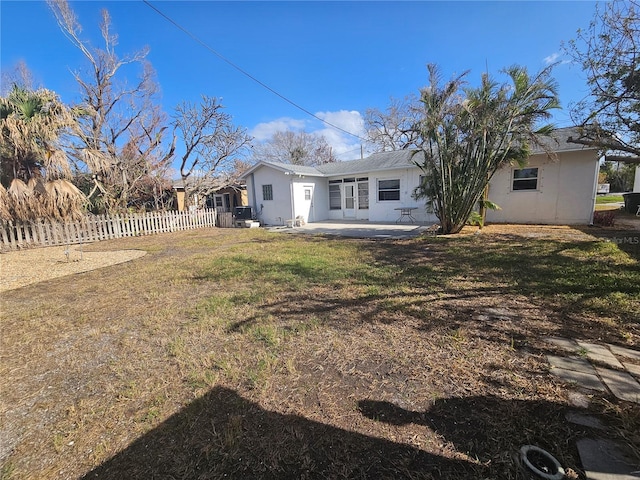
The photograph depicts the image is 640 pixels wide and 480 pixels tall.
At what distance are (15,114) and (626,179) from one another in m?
47.6

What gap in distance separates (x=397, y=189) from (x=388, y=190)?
19.8 inches

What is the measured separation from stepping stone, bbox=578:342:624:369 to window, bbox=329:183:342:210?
1506cm

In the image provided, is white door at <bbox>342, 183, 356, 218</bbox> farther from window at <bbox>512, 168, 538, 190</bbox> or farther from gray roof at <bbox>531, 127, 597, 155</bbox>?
gray roof at <bbox>531, 127, 597, 155</bbox>

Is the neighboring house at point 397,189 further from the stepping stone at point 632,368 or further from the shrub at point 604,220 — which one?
the stepping stone at point 632,368

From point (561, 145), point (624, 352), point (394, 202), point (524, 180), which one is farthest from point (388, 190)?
point (624, 352)

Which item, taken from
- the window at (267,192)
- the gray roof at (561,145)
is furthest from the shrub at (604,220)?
the window at (267,192)

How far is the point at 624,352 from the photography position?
2.72m

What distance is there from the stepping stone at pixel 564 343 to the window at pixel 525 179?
11.2 meters

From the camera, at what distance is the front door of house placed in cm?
1659

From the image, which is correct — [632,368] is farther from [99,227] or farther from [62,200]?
[99,227]

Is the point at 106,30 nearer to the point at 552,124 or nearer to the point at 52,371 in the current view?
the point at 52,371

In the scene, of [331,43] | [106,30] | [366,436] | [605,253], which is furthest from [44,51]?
[605,253]

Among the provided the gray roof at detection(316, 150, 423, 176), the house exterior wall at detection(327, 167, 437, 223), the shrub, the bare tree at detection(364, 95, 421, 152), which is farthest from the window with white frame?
the bare tree at detection(364, 95, 421, 152)

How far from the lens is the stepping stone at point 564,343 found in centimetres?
284
